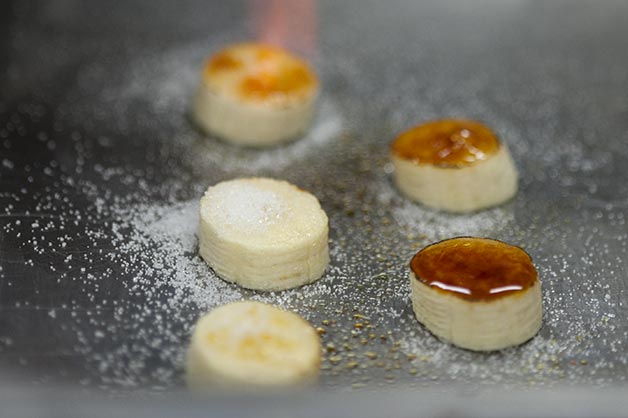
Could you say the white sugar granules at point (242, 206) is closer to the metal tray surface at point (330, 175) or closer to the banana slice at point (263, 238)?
the banana slice at point (263, 238)

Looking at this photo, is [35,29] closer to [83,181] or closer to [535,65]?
[83,181]

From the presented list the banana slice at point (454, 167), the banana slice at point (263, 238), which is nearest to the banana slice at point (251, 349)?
the banana slice at point (263, 238)

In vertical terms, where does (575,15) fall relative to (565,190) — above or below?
above

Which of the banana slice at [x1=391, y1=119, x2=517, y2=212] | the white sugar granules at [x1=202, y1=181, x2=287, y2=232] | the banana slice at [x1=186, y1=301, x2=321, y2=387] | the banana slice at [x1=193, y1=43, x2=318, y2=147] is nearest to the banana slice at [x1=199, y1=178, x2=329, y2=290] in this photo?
the white sugar granules at [x1=202, y1=181, x2=287, y2=232]

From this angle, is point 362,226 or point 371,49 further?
point 371,49

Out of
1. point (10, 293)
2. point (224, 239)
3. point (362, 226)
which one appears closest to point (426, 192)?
point (362, 226)

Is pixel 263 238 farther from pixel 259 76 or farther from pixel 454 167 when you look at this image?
pixel 259 76

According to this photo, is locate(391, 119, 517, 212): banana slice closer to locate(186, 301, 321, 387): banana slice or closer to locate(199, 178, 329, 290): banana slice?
locate(199, 178, 329, 290): banana slice
